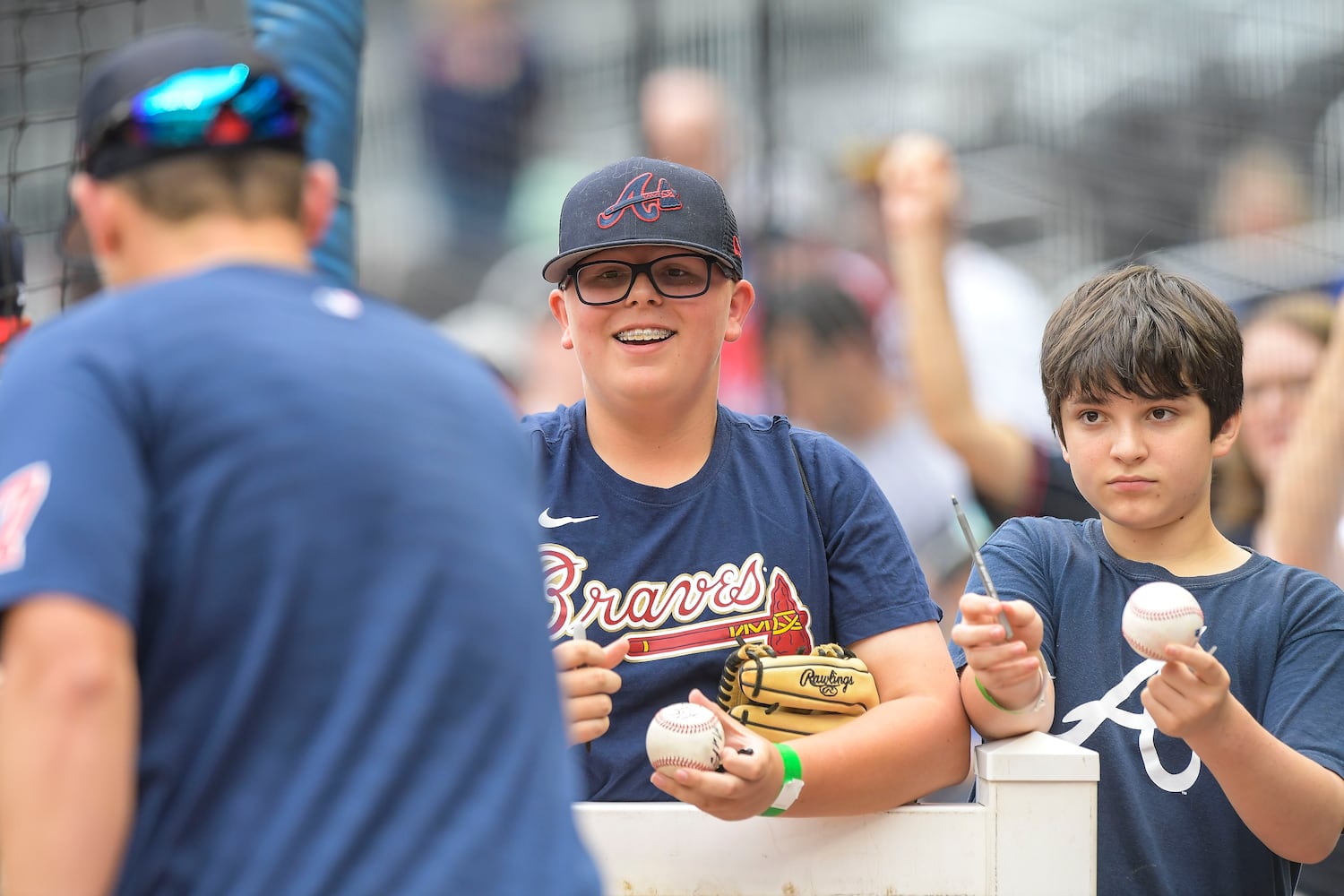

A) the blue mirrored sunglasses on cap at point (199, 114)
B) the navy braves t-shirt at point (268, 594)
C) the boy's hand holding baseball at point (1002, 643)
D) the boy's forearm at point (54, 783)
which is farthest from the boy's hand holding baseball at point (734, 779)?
the blue mirrored sunglasses on cap at point (199, 114)

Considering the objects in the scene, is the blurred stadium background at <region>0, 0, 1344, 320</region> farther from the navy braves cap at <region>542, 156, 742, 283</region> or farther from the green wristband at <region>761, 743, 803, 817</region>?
the green wristband at <region>761, 743, 803, 817</region>

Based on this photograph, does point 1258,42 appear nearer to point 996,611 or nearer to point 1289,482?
point 1289,482

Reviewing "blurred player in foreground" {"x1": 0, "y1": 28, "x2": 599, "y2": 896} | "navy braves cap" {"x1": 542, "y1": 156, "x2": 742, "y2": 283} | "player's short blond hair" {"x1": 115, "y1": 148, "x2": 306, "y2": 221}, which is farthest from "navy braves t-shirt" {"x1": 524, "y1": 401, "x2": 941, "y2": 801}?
"player's short blond hair" {"x1": 115, "y1": 148, "x2": 306, "y2": 221}

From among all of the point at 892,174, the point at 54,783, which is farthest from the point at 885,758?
the point at 892,174

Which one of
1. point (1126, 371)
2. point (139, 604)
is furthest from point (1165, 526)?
point (139, 604)

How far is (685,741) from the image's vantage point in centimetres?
188

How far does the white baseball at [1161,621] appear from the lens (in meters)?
1.87

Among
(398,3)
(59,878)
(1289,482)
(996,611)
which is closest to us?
(59,878)

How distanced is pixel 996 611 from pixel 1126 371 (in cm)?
54

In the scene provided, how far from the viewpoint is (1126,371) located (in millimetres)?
2279

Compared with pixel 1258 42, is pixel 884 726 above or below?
below

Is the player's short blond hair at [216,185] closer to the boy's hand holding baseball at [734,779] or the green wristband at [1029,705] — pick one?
the boy's hand holding baseball at [734,779]

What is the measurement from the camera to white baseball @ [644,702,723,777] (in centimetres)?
189

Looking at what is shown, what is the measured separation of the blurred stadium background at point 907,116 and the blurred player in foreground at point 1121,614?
2942mm
